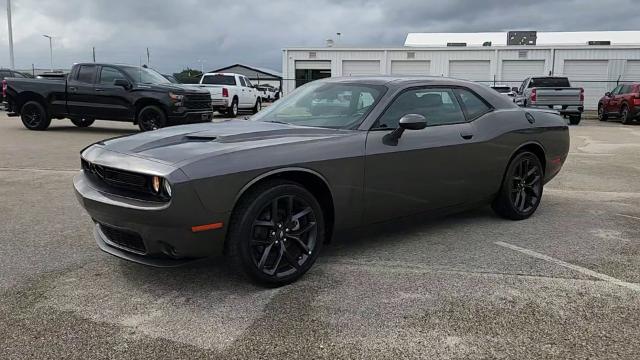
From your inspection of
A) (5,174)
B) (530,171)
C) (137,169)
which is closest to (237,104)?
(5,174)

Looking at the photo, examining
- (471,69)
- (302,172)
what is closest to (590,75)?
(471,69)

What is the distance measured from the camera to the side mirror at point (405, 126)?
4.24 m

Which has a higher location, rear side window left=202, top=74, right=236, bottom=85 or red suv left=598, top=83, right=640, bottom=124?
rear side window left=202, top=74, right=236, bottom=85

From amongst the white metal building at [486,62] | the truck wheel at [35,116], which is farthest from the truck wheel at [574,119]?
the truck wheel at [35,116]

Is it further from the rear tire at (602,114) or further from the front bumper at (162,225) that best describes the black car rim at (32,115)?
the rear tire at (602,114)

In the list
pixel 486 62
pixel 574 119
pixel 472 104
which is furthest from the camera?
pixel 486 62

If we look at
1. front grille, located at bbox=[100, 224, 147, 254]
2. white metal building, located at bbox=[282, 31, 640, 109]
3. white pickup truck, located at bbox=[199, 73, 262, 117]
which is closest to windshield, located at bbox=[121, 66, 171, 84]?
white pickup truck, located at bbox=[199, 73, 262, 117]

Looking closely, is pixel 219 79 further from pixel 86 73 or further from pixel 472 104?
pixel 472 104

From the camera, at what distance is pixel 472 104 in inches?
210

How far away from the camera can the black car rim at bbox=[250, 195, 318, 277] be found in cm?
370

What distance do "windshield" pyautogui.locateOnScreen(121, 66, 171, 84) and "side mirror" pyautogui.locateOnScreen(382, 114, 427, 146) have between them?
1077cm

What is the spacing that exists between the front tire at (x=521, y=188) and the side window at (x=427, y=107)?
2.89 feet

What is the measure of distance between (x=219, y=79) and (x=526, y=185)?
18258mm

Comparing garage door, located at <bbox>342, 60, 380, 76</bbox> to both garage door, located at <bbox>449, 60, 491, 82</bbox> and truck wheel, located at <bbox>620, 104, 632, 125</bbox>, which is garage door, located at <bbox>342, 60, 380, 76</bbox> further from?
truck wheel, located at <bbox>620, 104, 632, 125</bbox>
